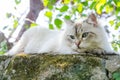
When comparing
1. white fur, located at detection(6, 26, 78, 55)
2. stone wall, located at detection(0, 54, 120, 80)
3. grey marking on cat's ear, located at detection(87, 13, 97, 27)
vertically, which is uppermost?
grey marking on cat's ear, located at detection(87, 13, 97, 27)

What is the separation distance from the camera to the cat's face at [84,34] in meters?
2.89

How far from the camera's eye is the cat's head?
2.89 m

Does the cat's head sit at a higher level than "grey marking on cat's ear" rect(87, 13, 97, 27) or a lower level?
lower

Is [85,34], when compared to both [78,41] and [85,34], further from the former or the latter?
[78,41]

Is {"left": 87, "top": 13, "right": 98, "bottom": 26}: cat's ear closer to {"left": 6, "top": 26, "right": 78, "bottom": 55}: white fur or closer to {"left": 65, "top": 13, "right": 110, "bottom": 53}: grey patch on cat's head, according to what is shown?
{"left": 65, "top": 13, "right": 110, "bottom": 53}: grey patch on cat's head

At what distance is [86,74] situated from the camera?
2.33 m

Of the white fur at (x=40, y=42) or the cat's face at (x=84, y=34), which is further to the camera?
the white fur at (x=40, y=42)

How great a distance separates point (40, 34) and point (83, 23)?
2.13 feet

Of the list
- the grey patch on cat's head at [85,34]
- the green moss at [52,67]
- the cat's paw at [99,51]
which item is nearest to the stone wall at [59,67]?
the green moss at [52,67]

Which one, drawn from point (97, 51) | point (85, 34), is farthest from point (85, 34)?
point (97, 51)

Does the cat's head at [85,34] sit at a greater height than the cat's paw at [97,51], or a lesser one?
greater

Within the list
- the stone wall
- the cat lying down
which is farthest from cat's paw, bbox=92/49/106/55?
the stone wall

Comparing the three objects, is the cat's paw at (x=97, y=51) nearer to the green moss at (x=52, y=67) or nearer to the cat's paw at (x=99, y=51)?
the cat's paw at (x=99, y=51)

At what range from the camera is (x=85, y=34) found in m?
2.96
